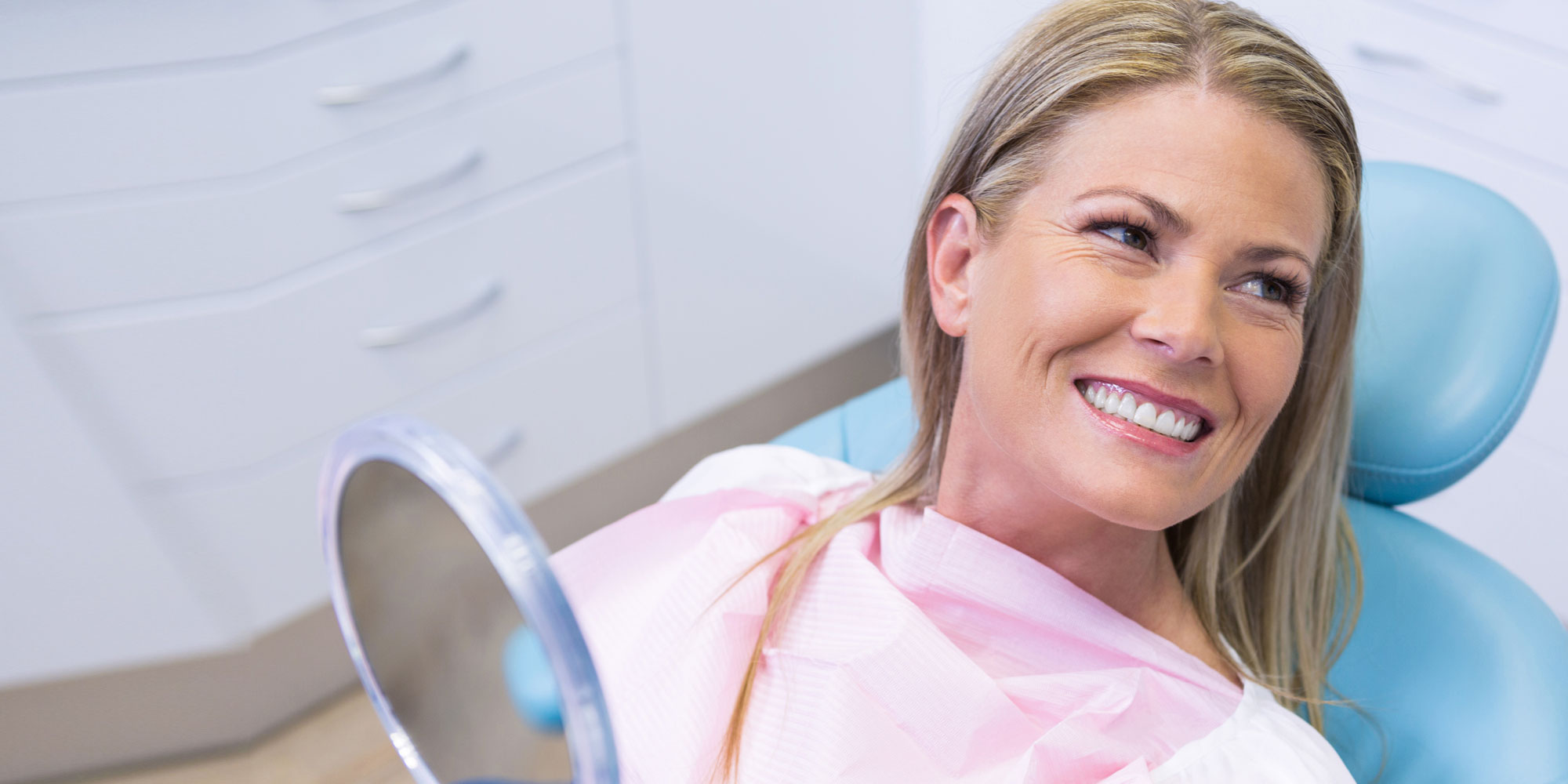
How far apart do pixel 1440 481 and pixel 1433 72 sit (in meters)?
0.60

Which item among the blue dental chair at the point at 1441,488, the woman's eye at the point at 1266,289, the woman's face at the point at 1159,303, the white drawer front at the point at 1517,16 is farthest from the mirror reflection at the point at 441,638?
the white drawer front at the point at 1517,16

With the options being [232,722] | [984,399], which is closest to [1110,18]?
[984,399]

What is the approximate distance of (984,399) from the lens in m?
0.84

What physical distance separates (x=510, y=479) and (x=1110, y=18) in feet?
3.58

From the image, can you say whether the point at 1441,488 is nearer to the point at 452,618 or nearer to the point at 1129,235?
the point at 1129,235

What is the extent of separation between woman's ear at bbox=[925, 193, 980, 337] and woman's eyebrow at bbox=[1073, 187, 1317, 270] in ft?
0.41

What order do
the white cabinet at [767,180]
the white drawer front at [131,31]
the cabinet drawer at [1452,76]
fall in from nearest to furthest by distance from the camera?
1. the white drawer front at [131,31]
2. the cabinet drawer at [1452,76]
3. the white cabinet at [767,180]

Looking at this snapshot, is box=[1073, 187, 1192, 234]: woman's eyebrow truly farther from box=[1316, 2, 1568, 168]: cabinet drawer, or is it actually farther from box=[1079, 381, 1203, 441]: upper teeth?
box=[1316, 2, 1568, 168]: cabinet drawer

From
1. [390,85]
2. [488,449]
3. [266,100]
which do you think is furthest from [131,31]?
[488,449]

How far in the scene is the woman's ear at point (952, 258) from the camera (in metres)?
0.89

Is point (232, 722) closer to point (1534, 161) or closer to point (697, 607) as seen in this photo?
point (697, 607)

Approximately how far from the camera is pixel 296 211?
1.40 metres

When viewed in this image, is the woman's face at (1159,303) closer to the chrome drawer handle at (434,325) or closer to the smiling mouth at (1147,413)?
the smiling mouth at (1147,413)

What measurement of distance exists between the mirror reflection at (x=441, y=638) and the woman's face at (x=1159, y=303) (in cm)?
37
